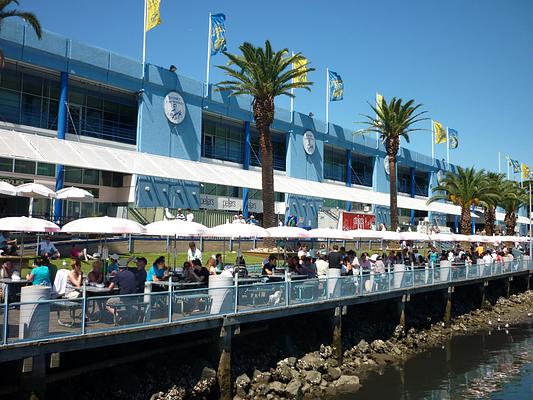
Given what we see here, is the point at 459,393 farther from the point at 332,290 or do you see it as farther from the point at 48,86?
the point at 48,86

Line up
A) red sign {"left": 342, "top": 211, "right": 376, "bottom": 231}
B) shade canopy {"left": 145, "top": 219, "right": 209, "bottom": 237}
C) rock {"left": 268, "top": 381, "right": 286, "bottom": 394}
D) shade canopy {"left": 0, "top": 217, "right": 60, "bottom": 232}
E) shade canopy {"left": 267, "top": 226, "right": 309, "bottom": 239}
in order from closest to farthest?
rock {"left": 268, "top": 381, "right": 286, "bottom": 394} → shade canopy {"left": 0, "top": 217, "right": 60, "bottom": 232} → shade canopy {"left": 145, "top": 219, "right": 209, "bottom": 237} → shade canopy {"left": 267, "top": 226, "right": 309, "bottom": 239} → red sign {"left": 342, "top": 211, "right": 376, "bottom": 231}

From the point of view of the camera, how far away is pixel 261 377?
1499 centimetres

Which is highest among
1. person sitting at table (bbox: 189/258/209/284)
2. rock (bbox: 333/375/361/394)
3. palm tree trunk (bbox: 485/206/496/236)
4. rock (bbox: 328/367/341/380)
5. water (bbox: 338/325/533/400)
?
palm tree trunk (bbox: 485/206/496/236)

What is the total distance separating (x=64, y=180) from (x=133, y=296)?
24288 mm

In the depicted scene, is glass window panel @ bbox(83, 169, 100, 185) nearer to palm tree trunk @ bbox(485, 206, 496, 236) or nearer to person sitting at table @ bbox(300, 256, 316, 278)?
person sitting at table @ bbox(300, 256, 316, 278)

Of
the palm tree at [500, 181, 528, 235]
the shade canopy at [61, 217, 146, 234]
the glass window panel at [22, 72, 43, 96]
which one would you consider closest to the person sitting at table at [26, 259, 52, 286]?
the shade canopy at [61, 217, 146, 234]

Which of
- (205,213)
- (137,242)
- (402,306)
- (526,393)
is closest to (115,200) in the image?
(205,213)

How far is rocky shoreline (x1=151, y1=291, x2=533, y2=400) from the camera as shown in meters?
13.6

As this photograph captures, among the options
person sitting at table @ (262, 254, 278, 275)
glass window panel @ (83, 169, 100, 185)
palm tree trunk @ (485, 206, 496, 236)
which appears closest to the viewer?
person sitting at table @ (262, 254, 278, 275)

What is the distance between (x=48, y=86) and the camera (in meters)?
33.6

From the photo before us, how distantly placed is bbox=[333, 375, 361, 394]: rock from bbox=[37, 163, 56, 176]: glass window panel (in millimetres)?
22710

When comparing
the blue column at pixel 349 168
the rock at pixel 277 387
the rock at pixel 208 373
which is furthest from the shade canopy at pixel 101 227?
the blue column at pixel 349 168

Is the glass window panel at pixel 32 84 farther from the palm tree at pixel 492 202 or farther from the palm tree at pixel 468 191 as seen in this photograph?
the palm tree at pixel 492 202

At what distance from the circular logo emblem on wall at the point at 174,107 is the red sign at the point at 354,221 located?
45.7 ft
